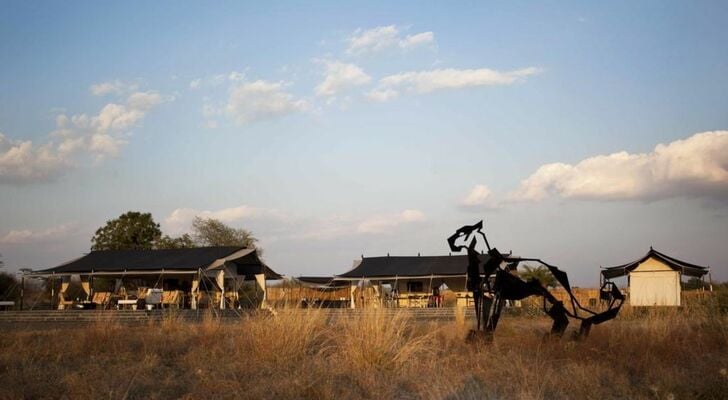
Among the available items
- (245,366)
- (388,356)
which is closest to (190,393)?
(245,366)

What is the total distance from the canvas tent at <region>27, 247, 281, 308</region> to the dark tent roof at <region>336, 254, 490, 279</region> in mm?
5196

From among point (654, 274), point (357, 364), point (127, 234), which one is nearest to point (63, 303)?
point (127, 234)

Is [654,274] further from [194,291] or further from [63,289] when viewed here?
[63,289]

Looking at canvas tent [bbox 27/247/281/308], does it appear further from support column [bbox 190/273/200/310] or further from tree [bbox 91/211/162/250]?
tree [bbox 91/211/162/250]

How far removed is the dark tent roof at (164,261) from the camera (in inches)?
1421

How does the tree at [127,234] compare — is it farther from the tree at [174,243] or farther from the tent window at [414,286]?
the tent window at [414,286]

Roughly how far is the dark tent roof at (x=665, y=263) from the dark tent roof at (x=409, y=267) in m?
7.92

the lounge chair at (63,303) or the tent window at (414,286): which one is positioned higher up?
the tent window at (414,286)

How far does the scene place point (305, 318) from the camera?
10469 millimetres

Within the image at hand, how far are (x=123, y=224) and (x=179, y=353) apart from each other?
47.3 metres

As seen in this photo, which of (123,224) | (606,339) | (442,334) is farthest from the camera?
(123,224)

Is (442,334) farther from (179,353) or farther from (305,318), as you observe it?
(179,353)

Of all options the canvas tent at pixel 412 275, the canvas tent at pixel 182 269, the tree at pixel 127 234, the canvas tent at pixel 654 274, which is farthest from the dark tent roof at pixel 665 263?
the tree at pixel 127 234

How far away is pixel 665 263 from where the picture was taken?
32031mm
